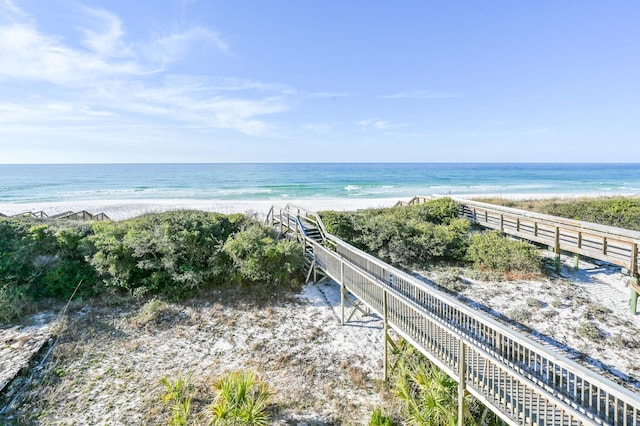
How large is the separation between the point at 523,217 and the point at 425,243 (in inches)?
185

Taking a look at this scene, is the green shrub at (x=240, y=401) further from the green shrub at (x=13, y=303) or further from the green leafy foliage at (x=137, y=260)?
the green shrub at (x=13, y=303)

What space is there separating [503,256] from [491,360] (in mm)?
7562

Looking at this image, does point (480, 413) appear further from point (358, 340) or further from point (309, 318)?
point (309, 318)

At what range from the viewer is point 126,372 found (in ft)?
19.7

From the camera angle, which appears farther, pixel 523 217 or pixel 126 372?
pixel 523 217

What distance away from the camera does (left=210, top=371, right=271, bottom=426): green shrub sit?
4695mm

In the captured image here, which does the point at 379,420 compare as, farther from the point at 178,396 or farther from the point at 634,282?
the point at 634,282

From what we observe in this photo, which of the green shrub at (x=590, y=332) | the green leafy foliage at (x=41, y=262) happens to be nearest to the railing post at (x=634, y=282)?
the green shrub at (x=590, y=332)

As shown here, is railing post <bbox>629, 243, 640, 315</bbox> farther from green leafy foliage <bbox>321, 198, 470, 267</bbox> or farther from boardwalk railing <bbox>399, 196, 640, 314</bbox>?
green leafy foliage <bbox>321, 198, 470, 267</bbox>

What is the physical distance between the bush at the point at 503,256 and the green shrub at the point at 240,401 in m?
8.40

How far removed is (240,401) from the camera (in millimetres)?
4949

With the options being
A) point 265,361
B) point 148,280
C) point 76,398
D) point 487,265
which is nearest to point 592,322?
point 487,265

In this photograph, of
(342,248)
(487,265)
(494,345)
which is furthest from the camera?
(487,265)

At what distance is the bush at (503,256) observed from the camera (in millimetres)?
10016
